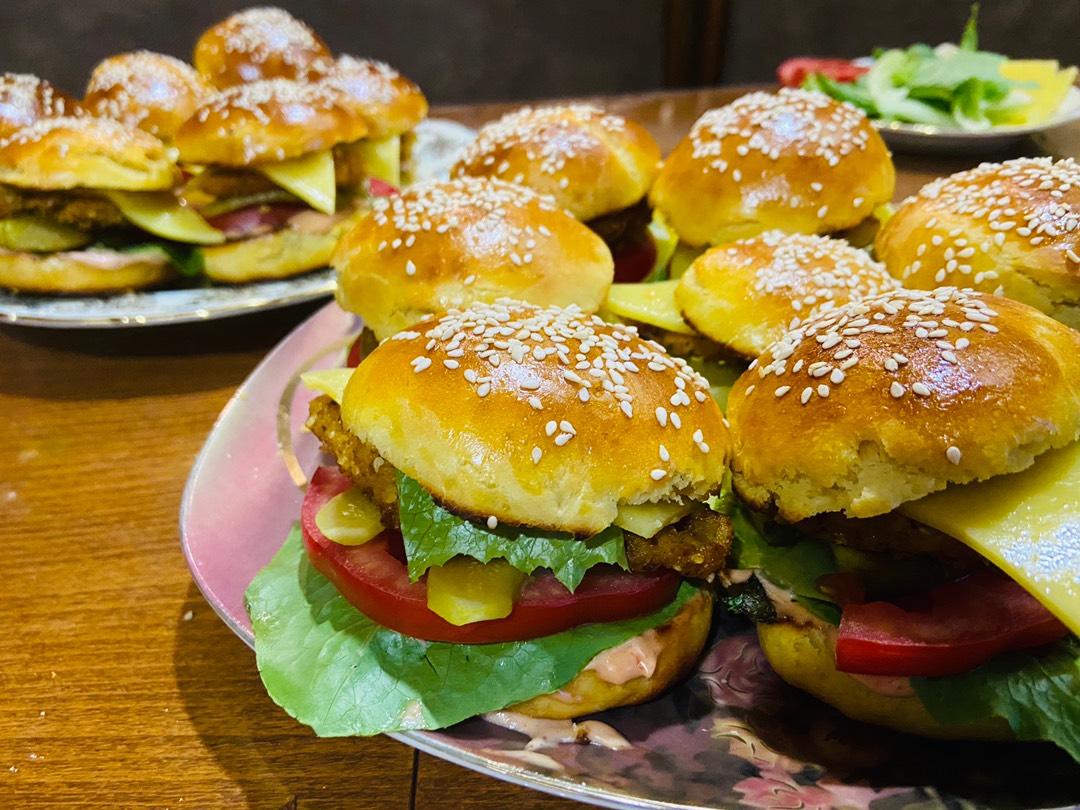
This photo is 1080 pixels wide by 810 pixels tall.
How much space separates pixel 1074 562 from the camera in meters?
1.23

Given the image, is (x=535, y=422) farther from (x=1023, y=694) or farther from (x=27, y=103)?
(x=27, y=103)

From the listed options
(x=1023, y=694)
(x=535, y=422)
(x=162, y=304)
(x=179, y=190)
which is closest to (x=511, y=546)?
(x=535, y=422)

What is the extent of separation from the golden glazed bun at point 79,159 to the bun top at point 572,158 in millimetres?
1199

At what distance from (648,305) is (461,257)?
56 cm

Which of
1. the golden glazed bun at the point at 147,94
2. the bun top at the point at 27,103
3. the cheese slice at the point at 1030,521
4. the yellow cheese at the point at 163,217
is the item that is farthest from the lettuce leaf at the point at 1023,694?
the golden glazed bun at the point at 147,94

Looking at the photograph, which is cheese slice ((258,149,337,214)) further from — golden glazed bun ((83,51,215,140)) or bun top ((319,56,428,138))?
golden glazed bun ((83,51,215,140))

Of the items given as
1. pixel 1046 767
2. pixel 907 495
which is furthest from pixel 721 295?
pixel 1046 767

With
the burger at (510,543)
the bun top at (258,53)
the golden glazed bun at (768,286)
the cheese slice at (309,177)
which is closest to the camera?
the burger at (510,543)

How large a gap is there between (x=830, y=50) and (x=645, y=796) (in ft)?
23.9

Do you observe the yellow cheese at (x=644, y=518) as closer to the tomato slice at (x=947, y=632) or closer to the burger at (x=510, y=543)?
the burger at (x=510, y=543)

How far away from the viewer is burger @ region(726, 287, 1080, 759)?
51.5 inches

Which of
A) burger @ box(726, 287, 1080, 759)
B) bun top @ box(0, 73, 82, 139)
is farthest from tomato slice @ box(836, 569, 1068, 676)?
bun top @ box(0, 73, 82, 139)

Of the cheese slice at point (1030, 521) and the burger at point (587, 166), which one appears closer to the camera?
the cheese slice at point (1030, 521)

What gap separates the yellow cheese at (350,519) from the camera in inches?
65.5
